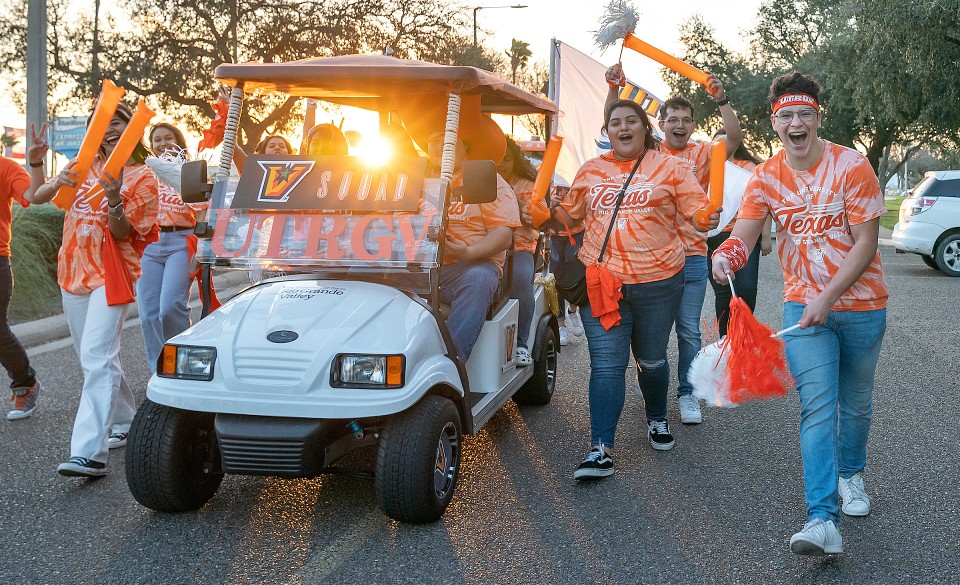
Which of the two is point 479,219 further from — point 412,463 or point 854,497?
point 854,497

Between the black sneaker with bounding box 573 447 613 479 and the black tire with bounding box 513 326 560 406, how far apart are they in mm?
1428

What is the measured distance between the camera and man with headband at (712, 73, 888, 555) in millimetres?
4039

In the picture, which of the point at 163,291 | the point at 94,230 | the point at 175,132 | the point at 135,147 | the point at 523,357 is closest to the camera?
the point at 135,147

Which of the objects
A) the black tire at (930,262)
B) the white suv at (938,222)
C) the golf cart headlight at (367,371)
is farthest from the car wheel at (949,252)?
the golf cart headlight at (367,371)

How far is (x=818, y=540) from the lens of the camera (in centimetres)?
393

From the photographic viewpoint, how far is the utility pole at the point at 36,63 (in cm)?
1299

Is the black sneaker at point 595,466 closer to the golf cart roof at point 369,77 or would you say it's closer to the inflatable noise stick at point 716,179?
the inflatable noise stick at point 716,179

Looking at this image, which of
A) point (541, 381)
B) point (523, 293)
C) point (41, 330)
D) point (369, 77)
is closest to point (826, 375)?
point (369, 77)

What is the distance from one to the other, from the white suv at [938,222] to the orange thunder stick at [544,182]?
1356 cm

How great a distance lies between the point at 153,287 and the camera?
6688mm

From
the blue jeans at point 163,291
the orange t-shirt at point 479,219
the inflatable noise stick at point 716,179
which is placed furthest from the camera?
the blue jeans at point 163,291

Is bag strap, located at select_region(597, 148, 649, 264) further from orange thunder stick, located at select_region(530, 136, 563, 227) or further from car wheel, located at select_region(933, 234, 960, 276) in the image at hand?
car wheel, located at select_region(933, 234, 960, 276)

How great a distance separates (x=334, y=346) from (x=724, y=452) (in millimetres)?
2621

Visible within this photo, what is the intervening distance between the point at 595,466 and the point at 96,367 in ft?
8.75
